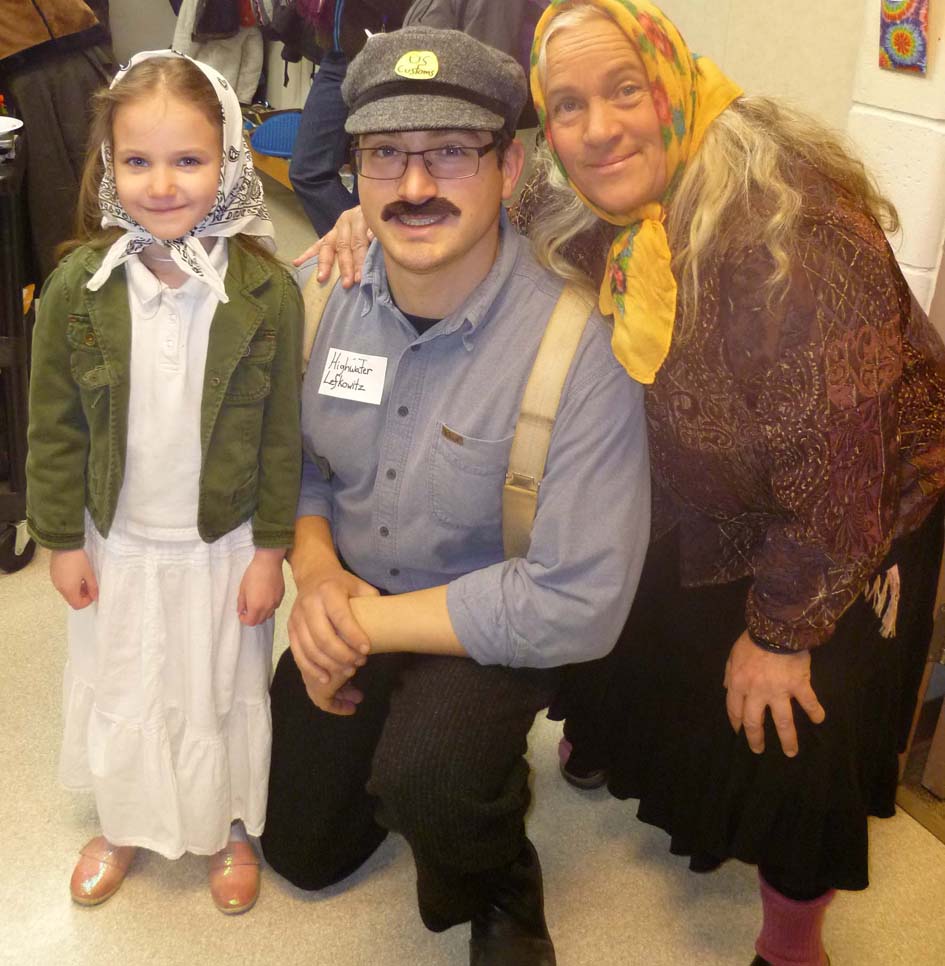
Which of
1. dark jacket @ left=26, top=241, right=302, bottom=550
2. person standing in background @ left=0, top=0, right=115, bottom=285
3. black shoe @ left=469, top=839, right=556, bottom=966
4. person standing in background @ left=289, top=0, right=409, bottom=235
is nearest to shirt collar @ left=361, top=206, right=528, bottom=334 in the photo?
dark jacket @ left=26, top=241, right=302, bottom=550

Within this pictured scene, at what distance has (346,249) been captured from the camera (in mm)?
1661

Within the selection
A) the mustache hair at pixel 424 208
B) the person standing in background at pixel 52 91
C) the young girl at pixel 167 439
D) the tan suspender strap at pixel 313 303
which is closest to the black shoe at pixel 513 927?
the young girl at pixel 167 439

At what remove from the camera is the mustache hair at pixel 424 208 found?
145 cm

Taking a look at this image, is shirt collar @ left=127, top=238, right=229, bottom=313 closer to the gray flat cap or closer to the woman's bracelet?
the gray flat cap

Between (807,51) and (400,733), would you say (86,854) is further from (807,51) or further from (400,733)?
(807,51)

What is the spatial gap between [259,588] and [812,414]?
833 millimetres

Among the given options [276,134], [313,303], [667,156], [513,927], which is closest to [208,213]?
[313,303]

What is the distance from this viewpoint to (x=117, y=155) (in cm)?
149

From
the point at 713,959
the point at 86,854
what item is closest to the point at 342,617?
the point at 86,854

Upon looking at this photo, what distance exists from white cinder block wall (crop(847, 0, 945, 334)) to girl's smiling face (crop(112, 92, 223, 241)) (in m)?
1.29

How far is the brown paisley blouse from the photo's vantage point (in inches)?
52.1

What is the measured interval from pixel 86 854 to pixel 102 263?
100 cm

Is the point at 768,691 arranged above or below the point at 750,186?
below

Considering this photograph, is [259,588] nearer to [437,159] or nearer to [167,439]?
[167,439]
